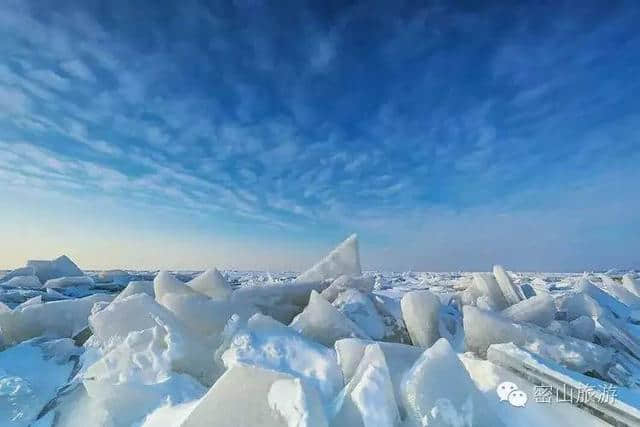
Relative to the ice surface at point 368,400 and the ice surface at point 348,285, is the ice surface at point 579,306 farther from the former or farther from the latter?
the ice surface at point 368,400

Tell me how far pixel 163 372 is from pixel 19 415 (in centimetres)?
71

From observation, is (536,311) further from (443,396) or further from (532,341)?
(443,396)

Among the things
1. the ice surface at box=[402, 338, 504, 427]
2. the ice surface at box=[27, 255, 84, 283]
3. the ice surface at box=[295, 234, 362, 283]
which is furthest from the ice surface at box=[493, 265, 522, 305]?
the ice surface at box=[27, 255, 84, 283]

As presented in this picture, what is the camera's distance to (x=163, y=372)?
2180 mm

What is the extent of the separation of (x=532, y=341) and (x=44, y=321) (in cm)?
345

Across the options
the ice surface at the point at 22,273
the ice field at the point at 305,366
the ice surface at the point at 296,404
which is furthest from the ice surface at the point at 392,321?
the ice surface at the point at 22,273

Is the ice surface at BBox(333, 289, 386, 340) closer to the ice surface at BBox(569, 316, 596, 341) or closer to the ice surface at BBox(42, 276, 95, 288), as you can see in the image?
the ice surface at BBox(569, 316, 596, 341)

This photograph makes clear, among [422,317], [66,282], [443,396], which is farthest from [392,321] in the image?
[66,282]

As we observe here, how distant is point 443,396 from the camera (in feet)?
6.21

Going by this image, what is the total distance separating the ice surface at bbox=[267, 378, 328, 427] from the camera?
5.50 feet

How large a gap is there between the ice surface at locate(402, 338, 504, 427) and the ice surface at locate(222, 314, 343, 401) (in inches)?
14.2

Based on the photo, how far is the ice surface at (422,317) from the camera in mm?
3011

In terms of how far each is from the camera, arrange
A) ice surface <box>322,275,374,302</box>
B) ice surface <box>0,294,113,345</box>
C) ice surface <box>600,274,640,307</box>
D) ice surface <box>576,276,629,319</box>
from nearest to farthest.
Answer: ice surface <box>0,294,113,345</box> < ice surface <box>322,275,374,302</box> < ice surface <box>576,276,629,319</box> < ice surface <box>600,274,640,307</box>

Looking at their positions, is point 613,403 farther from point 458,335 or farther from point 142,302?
point 142,302
